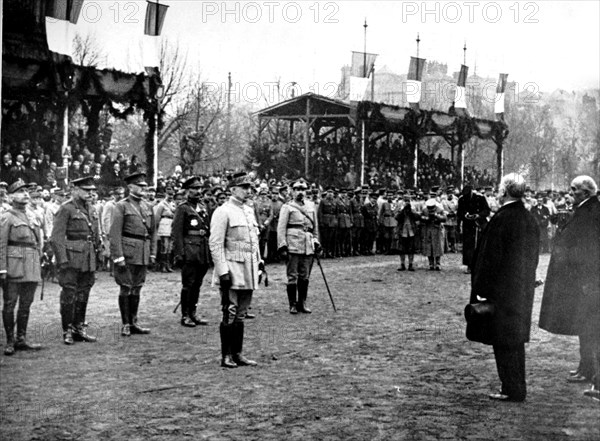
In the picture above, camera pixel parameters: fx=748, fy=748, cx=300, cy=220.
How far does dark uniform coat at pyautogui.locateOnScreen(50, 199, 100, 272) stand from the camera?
7.79 metres

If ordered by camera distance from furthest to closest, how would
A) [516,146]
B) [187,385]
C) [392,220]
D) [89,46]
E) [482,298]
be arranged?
[392,220] → [516,146] → [89,46] → [187,385] → [482,298]

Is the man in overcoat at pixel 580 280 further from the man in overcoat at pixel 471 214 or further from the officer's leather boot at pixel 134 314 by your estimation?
the officer's leather boot at pixel 134 314

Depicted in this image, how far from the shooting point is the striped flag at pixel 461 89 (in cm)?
712

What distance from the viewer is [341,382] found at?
6.22 metres

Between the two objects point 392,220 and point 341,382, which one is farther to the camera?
point 392,220

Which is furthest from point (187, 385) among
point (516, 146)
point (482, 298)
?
point (516, 146)

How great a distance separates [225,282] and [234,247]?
1.11ft

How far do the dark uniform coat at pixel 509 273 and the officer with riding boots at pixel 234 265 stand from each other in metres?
2.22

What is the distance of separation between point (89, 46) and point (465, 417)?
4538mm

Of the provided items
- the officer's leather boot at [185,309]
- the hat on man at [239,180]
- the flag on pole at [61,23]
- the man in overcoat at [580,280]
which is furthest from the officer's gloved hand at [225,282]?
the man in overcoat at [580,280]

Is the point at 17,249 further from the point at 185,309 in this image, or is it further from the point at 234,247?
the point at 185,309

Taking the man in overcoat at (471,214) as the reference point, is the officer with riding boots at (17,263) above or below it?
below

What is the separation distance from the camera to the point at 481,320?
5.60 m

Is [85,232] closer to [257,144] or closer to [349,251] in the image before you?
[257,144]
